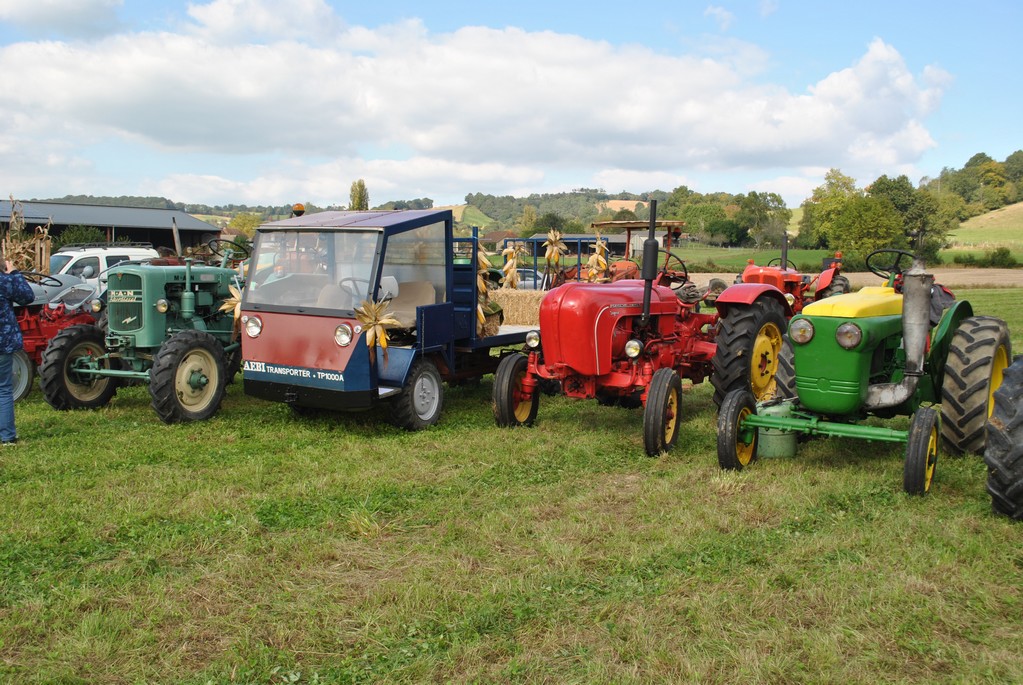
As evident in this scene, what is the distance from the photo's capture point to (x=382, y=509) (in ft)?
16.3

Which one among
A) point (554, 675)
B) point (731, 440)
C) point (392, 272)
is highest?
point (392, 272)

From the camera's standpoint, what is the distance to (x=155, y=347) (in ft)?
25.6

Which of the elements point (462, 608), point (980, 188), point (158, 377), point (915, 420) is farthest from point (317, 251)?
point (980, 188)

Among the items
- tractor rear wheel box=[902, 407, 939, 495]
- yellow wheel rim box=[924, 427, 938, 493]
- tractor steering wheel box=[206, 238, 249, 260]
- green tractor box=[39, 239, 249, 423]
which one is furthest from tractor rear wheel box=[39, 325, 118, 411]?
yellow wheel rim box=[924, 427, 938, 493]

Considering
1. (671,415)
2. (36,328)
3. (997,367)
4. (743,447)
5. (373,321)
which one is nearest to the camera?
(743,447)

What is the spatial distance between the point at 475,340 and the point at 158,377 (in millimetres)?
2877

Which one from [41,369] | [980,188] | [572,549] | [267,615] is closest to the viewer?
[267,615]

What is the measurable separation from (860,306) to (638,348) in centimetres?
164

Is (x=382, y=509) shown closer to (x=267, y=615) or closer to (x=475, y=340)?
(x=267, y=615)

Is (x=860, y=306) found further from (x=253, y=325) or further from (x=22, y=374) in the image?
(x=22, y=374)

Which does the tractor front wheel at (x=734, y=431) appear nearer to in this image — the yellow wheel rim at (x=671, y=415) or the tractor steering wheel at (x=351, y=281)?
the yellow wheel rim at (x=671, y=415)

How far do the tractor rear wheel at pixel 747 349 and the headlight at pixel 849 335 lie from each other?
147cm

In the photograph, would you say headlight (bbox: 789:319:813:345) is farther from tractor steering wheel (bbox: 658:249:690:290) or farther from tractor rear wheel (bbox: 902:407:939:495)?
tractor steering wheel (bbox: 658:249:690:290)

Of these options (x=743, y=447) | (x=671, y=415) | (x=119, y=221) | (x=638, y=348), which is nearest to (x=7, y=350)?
(x=638, y=348)
